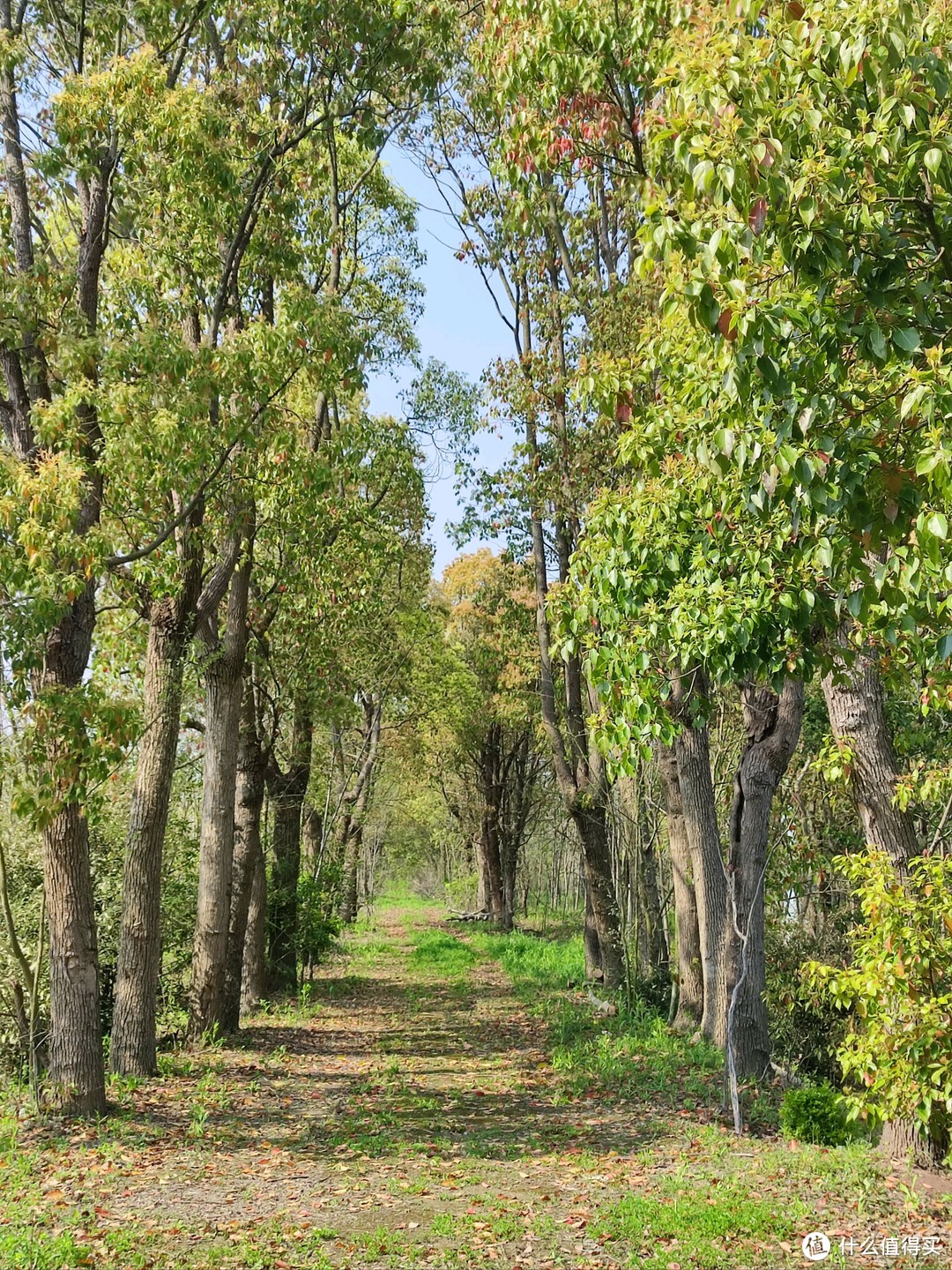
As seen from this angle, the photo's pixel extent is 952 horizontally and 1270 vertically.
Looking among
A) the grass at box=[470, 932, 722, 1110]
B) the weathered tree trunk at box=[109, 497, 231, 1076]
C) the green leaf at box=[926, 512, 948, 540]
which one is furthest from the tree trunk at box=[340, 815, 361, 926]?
the green leaf at box=[926, 512, 948, 540]

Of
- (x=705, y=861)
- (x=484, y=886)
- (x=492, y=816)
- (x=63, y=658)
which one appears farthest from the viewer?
(x=484, y=886)

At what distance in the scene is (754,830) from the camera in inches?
369

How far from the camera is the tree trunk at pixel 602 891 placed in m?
15.4

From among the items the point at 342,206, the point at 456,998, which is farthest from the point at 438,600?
the point at 342,206

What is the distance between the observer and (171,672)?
33.9 ft

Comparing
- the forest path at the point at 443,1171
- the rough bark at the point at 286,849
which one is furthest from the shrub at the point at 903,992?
the rough bark at the point at 286,849

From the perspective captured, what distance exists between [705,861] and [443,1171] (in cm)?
485

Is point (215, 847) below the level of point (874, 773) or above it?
below

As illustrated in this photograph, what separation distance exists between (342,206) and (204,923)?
990 centimetres

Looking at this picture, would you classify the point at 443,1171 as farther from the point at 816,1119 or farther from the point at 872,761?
the point at 872,761

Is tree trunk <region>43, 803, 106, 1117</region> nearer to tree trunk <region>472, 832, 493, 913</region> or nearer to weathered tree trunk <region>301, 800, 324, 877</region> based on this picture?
weathered tree trunk <region>301, 800, 324, 877</region>

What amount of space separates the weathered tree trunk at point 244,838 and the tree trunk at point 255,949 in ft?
2.61
